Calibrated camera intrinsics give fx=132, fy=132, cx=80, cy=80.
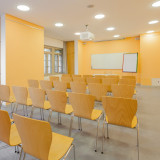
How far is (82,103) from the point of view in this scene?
2371 mm

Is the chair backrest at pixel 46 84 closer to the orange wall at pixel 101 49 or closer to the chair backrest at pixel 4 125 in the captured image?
the chair backrest at pixel 4 125

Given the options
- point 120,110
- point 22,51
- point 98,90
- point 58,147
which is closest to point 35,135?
point 58,147

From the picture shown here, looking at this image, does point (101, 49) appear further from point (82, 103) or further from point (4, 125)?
point (4, 125)

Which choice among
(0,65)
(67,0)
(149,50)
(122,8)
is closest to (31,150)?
(67,0)

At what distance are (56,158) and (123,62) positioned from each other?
9869 mm

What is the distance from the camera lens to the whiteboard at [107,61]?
34.5ft

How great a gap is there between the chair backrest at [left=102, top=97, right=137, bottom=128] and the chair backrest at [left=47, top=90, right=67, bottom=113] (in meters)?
0.85

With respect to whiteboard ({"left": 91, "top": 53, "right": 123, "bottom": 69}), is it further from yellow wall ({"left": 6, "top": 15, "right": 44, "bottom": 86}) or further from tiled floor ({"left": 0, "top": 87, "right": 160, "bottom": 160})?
tiled floor ({"left": 0, "top": 87, "right": 160, "bottom": 160})

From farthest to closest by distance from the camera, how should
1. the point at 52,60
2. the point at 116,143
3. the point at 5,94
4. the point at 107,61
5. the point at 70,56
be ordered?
the point at 70,56, the point at 107,61, the point at 52,60, the point at 5,94, the point at 116,143

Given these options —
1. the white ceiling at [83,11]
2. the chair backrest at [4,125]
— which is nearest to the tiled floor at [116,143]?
the chair backrest at [4,125]

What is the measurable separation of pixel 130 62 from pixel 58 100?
8.57m

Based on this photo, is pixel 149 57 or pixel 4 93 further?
pixel 149 57

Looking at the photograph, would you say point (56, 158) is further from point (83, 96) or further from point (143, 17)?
point (143, 17)

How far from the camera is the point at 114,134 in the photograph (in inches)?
110
